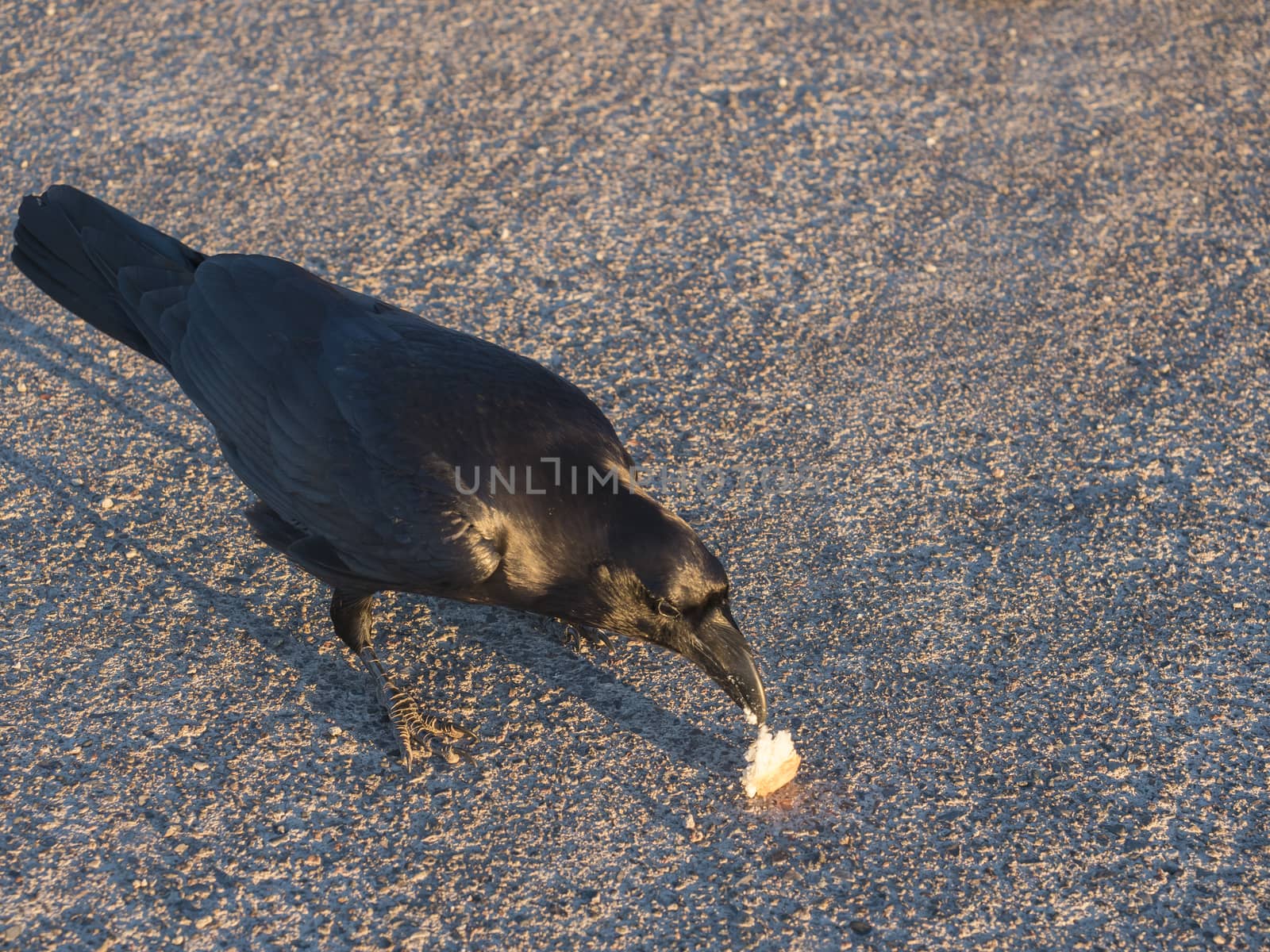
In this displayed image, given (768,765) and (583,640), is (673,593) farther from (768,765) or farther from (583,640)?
(583,640)

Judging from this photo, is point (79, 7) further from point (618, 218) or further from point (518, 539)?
point (518, 539)

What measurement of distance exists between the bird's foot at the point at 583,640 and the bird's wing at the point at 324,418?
0.56 m

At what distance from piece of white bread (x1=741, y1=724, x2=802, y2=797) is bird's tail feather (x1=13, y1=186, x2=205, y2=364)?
91.8 inches

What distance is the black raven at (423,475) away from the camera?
361cm

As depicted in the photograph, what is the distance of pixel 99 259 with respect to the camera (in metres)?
4.37

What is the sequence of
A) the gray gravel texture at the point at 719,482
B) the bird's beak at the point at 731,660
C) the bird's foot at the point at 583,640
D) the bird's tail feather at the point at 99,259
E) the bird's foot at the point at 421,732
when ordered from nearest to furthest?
the gray gravel texture at the point at 719,482, the bird's beak at the point at 731,660, the bird's foot at the point at 421,732, the bird's foot at the point at 583,640, the bird's tail feather at the point at 99,259

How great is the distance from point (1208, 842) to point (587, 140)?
446cm

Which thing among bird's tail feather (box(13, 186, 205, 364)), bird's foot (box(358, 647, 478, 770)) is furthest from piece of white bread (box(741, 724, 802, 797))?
bird's tail feather (box(13, 186, 205, 364))

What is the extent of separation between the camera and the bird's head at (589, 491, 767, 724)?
3.52 m

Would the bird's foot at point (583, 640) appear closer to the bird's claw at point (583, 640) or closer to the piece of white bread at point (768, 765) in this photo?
the bird's claw at point (583, 640)

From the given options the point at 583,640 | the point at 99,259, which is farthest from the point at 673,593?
the point at 99,259

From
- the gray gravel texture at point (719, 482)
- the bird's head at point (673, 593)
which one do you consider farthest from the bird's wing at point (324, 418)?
the gray gravel texture at point (719, 482)

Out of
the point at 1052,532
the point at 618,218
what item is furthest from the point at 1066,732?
the point at 618,218

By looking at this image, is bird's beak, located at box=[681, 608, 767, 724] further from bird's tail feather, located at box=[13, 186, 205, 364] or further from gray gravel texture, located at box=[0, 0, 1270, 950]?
bird's tail feather, located at box=[13, 186, 205, 364]
